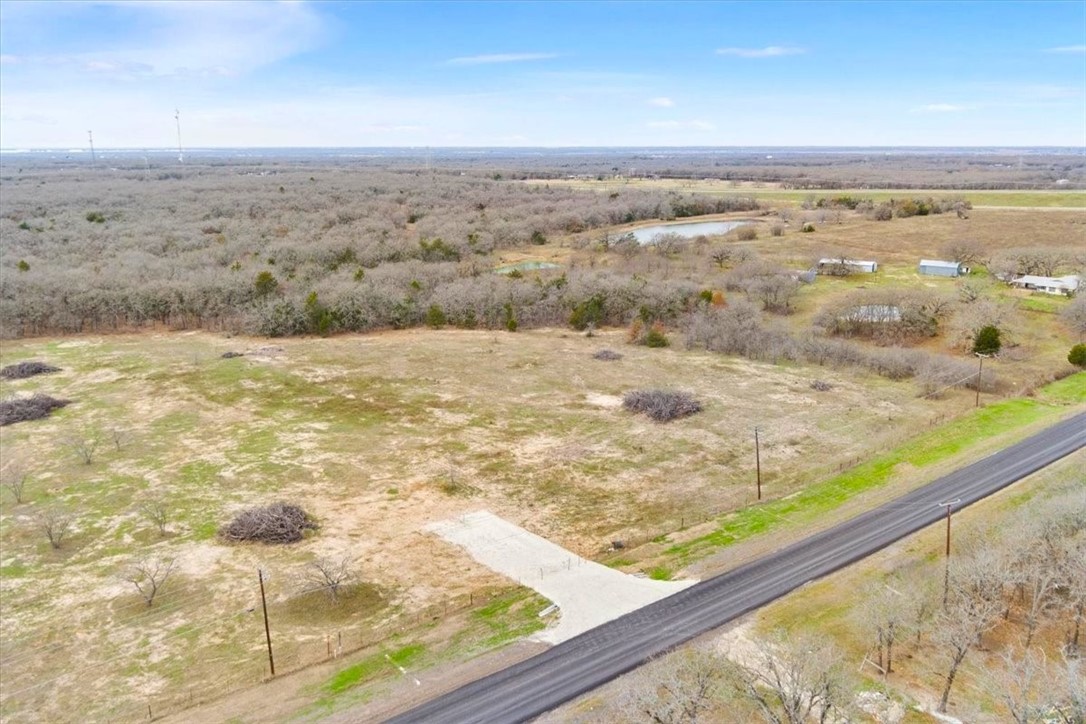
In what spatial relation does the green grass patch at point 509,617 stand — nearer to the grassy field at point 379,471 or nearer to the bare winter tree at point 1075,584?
the grassy field at point 379,471

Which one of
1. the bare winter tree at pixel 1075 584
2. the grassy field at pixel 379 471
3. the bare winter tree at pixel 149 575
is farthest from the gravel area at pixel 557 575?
the bare winter tree at pixel 1075 584

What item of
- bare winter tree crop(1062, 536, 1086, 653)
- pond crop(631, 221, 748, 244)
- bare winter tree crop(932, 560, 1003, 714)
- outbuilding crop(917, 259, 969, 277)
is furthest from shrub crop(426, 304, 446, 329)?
outbuilding crop(917, 259, 969, 277)

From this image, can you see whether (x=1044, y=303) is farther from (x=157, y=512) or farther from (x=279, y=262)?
(x=279, y=262)

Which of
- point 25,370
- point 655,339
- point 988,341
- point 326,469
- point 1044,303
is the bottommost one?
point 326,469

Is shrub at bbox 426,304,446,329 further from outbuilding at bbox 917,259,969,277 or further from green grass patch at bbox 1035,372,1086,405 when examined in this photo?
outbuilding at bbox 917,259,969,277

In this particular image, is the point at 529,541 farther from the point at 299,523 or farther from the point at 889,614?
the point at 889,614

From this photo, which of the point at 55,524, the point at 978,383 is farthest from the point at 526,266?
the point at 55,524
